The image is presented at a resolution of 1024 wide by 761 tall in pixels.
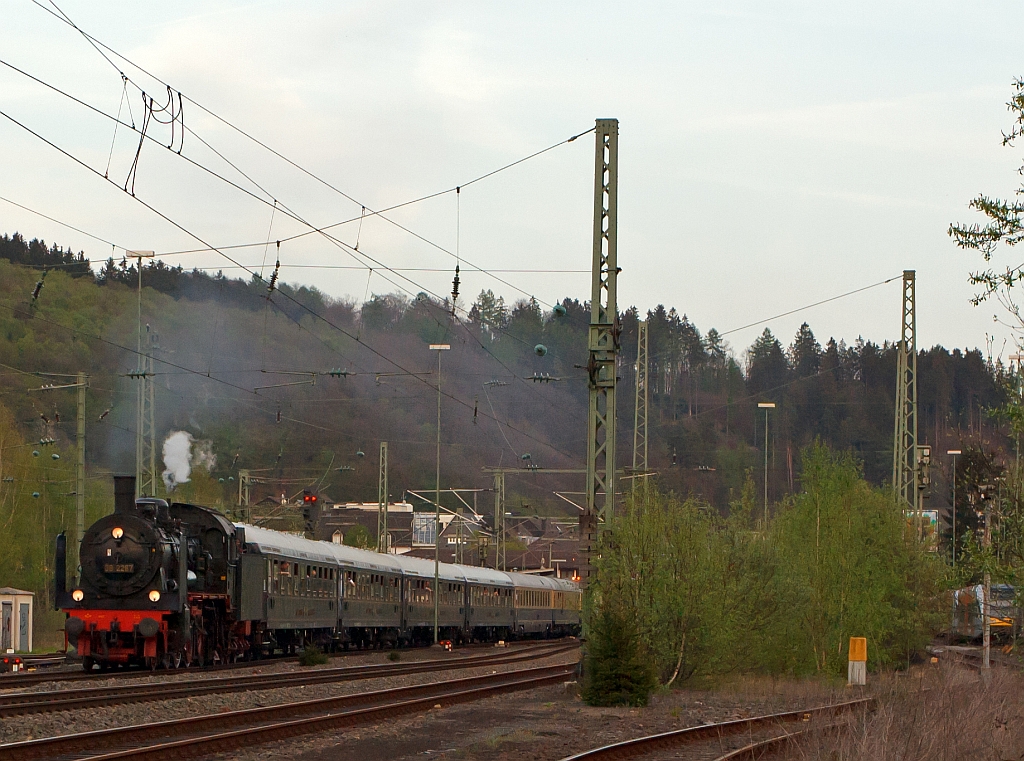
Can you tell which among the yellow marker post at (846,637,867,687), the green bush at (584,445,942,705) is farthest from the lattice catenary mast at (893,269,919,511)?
the yellow marker post at (846,637,867,687)

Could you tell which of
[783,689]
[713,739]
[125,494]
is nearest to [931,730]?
[713,739]

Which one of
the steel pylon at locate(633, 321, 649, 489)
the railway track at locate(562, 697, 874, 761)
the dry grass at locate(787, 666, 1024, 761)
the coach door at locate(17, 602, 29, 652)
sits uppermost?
the steel pylon at locate(633, 321, 649, 489)

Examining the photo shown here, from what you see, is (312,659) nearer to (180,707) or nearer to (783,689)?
(783,689)

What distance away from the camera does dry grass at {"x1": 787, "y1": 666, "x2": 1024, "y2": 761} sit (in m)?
13.7

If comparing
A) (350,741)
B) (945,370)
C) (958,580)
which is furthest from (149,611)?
(945,370)

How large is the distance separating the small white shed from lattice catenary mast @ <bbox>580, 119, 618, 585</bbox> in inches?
916

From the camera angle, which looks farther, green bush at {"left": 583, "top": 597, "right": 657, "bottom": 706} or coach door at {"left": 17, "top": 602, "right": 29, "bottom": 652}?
coach door at {"left": 17, "top": 602, "right": 29, "bottom": 652}

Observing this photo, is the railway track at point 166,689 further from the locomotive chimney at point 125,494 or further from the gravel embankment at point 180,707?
the locomotive chimney at point 125,494

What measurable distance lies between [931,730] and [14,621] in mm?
33887

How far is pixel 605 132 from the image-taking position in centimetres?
2525

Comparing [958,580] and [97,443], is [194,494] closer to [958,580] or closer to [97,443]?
[97,443]

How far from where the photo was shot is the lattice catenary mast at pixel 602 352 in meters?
24.0

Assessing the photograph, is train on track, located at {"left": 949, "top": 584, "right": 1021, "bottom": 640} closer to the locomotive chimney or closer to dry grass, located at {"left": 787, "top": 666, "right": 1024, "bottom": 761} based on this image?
dry grass, located at {"left": 787, "top": 666, "right": 1024, "bottom": 761}

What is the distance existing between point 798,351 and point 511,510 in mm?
60331
